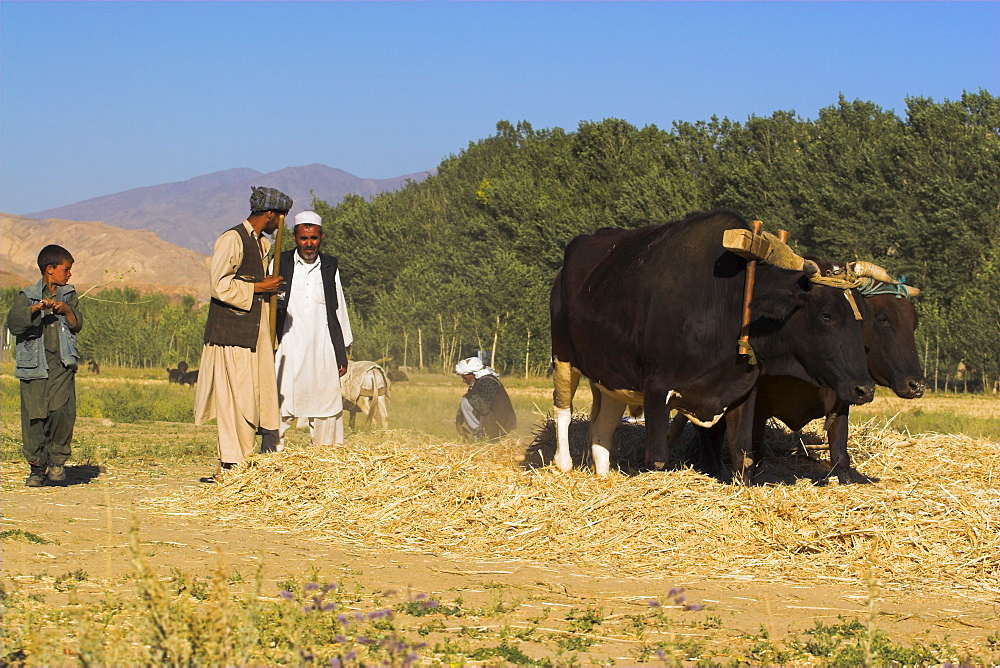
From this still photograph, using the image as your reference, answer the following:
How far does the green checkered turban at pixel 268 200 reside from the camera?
9172mm

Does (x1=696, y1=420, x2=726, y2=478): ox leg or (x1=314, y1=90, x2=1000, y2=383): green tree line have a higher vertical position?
(x1=314, y1=90, x2=1000, y2=383): green tree line

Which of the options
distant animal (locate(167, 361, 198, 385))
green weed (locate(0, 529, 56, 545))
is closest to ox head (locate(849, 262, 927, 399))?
green weed (locate(0, 529, 56, 545))

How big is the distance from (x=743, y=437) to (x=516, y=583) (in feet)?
8.08

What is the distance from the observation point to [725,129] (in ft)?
159

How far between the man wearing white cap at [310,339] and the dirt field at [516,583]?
2.07m

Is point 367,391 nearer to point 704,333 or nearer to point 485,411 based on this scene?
point 485,411

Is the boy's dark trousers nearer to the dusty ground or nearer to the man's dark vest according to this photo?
the dusty ground

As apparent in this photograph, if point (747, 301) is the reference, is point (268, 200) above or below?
above

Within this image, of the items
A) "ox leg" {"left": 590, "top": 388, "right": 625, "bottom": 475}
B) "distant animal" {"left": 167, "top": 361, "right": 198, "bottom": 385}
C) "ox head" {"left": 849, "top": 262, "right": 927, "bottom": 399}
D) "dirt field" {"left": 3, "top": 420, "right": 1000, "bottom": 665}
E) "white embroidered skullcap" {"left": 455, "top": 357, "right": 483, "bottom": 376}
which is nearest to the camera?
"dirt field" {"left": 3, "top": 420, "right": 1000, "bottom": 665}

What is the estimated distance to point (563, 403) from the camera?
9.27m

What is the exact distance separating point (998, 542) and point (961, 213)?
107 ft

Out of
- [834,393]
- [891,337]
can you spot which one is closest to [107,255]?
[891,337]

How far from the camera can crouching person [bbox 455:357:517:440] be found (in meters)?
12.8

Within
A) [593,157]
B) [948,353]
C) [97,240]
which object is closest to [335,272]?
[948,353]
